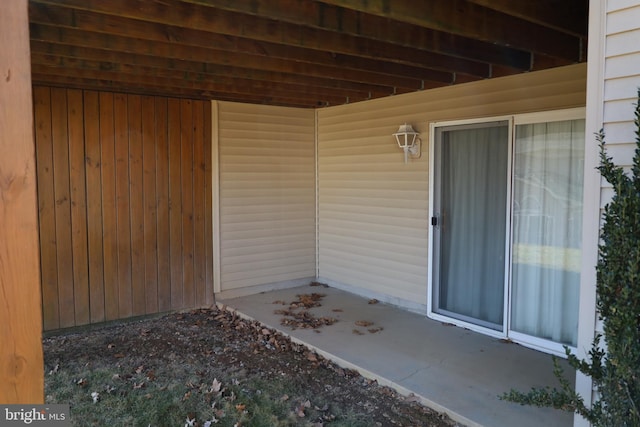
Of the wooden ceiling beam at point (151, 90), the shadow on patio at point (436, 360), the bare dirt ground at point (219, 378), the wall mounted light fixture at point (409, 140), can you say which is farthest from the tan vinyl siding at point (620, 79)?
the wooden ceiling beam at point (151, 90)

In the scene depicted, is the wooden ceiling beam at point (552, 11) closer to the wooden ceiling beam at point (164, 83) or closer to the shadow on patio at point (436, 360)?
the shadow on patio at point (436, 360)

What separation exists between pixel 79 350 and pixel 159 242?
1410 mm

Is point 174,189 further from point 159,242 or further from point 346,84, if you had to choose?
point 346,84

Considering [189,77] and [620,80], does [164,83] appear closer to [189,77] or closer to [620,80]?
[189,77]

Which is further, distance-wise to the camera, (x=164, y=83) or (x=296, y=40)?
(x=164, y=83)

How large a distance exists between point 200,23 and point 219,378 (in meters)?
2.58

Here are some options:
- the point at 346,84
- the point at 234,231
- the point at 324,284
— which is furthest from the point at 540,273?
the point at 234,231

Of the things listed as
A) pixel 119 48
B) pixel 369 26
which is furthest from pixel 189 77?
pixel 369 26

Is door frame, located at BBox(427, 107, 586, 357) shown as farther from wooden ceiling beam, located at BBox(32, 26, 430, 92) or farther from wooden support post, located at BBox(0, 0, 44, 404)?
wooden support post, located at BBox(0, 0, 44, 404)

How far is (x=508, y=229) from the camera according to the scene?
408 centimetres

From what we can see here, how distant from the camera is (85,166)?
4727mm

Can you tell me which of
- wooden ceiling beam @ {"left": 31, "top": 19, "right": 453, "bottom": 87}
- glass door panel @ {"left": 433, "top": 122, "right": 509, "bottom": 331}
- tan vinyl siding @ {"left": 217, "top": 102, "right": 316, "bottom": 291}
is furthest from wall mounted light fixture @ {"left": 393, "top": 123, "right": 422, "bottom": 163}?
tan vinyl siding @ {"left": 217, "top": 102, "right": 316, "bottom": 291}

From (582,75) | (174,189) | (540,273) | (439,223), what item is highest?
(582,75)

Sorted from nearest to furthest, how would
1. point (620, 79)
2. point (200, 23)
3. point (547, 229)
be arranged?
point (620, 79) < point (200, 23) < point (547, 229)
